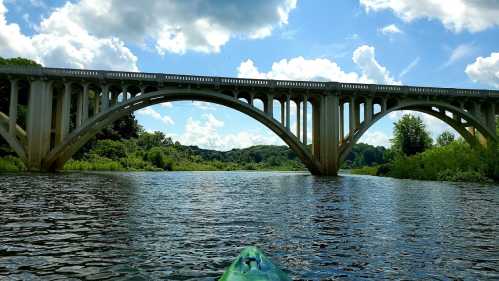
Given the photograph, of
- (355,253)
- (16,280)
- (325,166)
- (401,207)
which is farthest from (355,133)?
(16,280)

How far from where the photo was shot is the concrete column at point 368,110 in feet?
173

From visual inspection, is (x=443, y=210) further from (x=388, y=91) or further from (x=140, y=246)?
(x=388, y=91)

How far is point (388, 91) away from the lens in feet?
176

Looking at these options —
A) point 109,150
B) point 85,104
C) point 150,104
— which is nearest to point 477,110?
point 150,104

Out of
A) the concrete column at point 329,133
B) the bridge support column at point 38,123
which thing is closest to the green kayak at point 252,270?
→ the bridge support column at point 38,123

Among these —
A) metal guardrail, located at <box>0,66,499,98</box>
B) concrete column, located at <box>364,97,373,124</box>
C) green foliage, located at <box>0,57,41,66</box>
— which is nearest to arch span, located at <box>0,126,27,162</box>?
metal guardrail, located at <box>0,66,499,98</box>

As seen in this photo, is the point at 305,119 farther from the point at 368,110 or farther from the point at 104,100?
the point at 104,100

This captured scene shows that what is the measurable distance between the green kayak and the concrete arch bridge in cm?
4533

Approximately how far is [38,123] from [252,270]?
48102 mm

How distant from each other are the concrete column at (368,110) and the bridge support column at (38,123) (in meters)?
38.1

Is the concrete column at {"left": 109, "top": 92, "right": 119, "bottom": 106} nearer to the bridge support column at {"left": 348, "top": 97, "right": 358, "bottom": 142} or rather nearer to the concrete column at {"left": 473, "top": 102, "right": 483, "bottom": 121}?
the bridge support column at {"left": 348, "top": 97, "right": 358, "bottom": 142}

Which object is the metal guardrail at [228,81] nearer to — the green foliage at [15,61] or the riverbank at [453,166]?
the riverbank at [453,166]

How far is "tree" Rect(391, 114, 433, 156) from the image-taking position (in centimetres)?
6719

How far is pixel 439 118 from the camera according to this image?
6003cm
